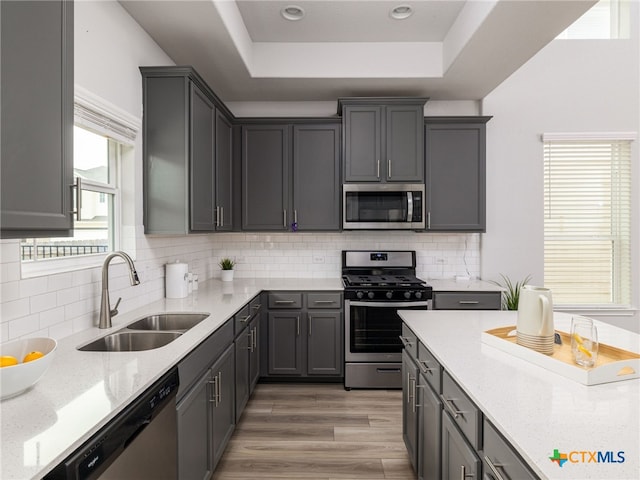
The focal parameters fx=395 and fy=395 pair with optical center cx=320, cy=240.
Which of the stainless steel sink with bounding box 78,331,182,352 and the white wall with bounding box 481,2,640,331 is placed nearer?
the stainless steel sink with bounding box 78,331,182,352

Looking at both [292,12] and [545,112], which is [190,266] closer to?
[292,12]

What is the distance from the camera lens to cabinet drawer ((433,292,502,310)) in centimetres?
351

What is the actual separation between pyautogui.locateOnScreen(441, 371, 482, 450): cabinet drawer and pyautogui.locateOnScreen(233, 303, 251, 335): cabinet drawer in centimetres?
149

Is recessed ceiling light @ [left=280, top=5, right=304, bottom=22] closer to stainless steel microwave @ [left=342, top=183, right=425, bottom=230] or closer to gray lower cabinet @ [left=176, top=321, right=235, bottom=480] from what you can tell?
stainless steel microwave @ [left=342, top=183, right=425, bottom=230]

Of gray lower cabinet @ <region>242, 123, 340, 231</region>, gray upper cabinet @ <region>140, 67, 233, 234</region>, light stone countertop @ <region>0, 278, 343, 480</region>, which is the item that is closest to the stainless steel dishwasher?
light stone countertop @ <region>0, 278, 343, 480</region>

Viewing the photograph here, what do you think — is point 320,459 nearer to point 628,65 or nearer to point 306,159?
point 306,159

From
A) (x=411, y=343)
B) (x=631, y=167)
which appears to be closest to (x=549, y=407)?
(x=411, y=343)

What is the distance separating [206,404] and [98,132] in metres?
1.58

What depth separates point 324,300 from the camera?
358 centimetres

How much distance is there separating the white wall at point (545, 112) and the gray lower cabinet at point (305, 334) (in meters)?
1.74

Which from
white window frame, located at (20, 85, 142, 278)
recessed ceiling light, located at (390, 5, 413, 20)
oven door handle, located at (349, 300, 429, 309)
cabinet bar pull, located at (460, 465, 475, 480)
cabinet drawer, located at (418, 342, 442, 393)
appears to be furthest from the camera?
oven door handle, located at (349, 300, 429, 309)

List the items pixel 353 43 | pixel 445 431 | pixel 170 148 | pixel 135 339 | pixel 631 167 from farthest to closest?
pixel 631 167 < pixel 353 43 < pixel 170 148 < pixel 135 339 < pixel 445 431

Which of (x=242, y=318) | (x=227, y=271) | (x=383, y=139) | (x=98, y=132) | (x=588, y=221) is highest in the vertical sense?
(x=383, y=139)

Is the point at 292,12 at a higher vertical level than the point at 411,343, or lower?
higher
